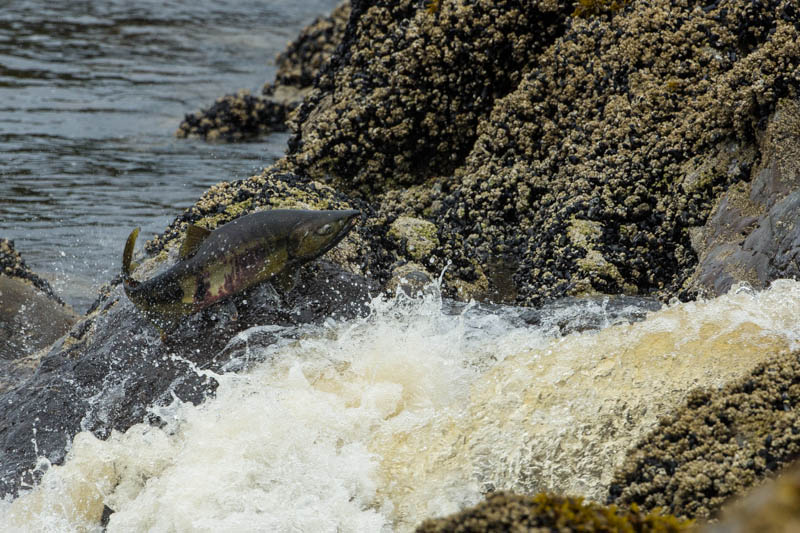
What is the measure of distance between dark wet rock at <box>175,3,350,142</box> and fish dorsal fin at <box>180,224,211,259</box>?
7.55m

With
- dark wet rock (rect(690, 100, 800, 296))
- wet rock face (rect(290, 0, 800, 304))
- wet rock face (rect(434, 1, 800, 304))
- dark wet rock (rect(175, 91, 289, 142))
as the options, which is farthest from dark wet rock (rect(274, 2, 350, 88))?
dark wet rock (rect(690, 100, 800, 296))

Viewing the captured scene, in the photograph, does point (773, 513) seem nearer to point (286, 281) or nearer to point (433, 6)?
point (286, 281)

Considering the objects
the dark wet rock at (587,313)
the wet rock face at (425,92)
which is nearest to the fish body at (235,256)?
the dark wet rock at (587,313)

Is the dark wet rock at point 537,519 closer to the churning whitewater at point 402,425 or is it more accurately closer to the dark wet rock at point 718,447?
the dark wet rock at point 718,447

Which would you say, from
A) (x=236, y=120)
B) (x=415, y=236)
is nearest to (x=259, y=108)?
(x=236, y=120)

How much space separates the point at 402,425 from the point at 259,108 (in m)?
9.27

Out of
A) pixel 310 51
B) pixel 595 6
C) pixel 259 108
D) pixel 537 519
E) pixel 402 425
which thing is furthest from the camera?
pixel 310 51

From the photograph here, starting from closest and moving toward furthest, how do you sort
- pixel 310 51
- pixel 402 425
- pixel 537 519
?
1. pixel 537 519
2. pixel 402 425
3. pixel 310 51

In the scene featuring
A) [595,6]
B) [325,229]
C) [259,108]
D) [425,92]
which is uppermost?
[595,6]

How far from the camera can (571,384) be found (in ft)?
12.1

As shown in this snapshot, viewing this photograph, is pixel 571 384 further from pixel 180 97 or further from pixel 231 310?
pixel 180 97

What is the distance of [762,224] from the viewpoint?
4488 millimetres

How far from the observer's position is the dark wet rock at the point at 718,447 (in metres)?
2.85

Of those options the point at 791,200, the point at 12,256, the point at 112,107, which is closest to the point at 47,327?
the point at 12,256
